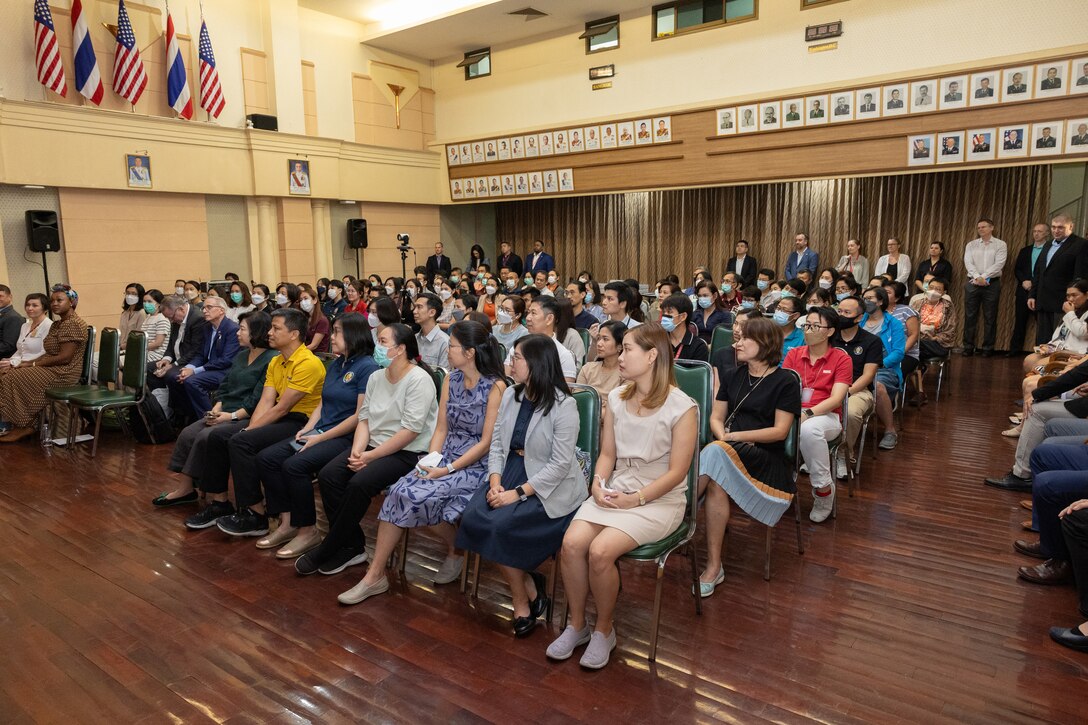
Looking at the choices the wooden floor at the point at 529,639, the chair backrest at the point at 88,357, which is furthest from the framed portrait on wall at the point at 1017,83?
the chair backrest at the point at 88,357

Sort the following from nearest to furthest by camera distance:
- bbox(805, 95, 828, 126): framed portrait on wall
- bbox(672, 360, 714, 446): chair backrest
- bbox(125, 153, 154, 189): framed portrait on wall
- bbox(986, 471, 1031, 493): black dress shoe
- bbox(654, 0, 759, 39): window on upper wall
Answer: bbox(672, 360, 714, 446): chair backrest < bbox(986, 471, 1031, 493): black dress shoe < bbox(805, 95, 828, 126): framed portrait on wall < bbox(654, 0, 759, 39): window on upper wall < bbox(125, 153, 154, 189): framed portrait on wall

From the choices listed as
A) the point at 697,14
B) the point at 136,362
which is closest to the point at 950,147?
the point at 697,14

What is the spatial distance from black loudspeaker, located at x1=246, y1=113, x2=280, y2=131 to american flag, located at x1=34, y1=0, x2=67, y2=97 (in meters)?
2.70

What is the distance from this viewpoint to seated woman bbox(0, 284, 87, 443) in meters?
5.88

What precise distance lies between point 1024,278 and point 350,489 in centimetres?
885

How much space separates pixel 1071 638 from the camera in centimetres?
258

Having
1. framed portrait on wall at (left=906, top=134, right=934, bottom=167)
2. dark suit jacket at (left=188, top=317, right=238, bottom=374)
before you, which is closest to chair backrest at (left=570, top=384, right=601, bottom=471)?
dark suit jacket at (left=188, top=317, right=238, bottom=374)

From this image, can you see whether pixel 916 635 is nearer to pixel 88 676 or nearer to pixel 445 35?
pixel 88 676

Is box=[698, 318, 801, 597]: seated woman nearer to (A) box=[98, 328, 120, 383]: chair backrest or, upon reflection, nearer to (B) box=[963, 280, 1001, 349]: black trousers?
(A) box=[98, 328, 120, 383]: chair backrest

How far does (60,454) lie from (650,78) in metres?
9.49

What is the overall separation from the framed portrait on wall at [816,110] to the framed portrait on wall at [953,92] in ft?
4.52

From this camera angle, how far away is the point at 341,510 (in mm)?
3338

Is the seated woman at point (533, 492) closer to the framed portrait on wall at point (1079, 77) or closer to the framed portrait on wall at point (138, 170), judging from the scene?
the framed portrait on wall at point (1079, 77)

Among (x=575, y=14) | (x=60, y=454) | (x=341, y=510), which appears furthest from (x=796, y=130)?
(x=60, y=454)
